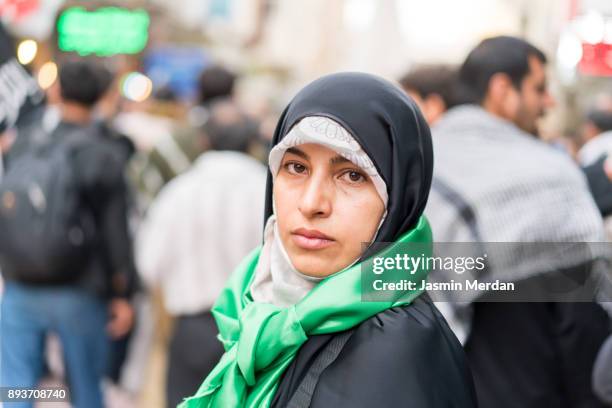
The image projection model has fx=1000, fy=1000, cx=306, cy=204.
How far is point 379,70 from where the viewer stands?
12.1m

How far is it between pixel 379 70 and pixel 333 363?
1031 cm

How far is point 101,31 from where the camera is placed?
10.6 meters

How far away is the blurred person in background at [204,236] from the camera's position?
4895mm

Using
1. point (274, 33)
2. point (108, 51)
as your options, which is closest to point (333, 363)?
point (108, 51)

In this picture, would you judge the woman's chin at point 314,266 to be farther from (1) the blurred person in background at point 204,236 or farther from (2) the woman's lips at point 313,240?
(1) the blurred person in background at point 204,236

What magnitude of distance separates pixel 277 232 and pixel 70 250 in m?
2.61

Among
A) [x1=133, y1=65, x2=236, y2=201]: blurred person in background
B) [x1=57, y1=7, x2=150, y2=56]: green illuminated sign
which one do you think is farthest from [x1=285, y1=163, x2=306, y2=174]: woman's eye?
[x1=57, y1=7, x2=150, y2=56]: green illuminated sign

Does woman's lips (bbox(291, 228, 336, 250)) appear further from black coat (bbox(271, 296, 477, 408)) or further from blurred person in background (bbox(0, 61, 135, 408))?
blurred person in background (bbox(0, 61, 135, 408))

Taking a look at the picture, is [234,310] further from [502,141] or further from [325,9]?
[325,9]

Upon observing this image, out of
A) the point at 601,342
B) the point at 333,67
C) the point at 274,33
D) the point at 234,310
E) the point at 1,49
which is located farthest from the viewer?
the point at 274,33

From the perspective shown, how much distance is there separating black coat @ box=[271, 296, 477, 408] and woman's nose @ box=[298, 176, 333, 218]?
0.25 meters

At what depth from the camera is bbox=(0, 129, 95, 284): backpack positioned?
452 cm

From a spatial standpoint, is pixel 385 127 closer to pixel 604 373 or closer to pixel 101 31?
pixel 604 373

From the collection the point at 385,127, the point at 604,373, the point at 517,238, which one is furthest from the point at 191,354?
the point at 385,127
